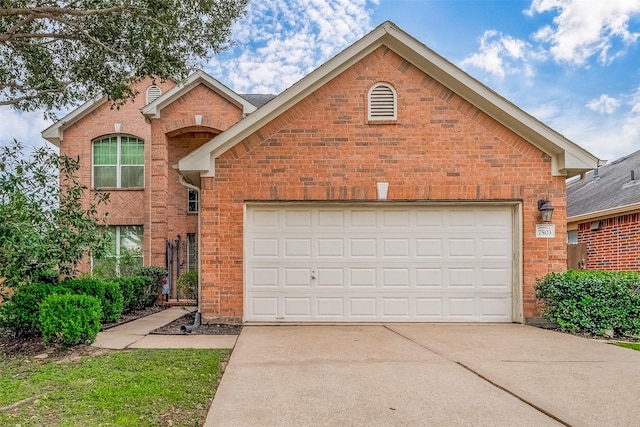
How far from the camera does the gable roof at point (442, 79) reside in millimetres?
8195

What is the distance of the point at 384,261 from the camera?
859 cm

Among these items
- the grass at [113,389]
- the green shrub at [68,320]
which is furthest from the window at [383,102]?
the green shrub at [68,320]

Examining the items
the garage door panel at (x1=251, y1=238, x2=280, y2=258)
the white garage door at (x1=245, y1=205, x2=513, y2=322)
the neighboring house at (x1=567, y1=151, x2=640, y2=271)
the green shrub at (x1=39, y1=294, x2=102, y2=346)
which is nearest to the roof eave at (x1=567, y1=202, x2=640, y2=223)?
the neighboring house at (x1=567, y1=151, x2=640, y2=271)

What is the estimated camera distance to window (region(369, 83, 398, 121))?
8.62 m

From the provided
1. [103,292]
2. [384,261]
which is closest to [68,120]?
[103,292]

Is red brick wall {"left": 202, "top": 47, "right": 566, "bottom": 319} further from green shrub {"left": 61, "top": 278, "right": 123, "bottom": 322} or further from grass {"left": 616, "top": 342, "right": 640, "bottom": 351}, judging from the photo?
green shrub {"left": 61, "top": 278, "right": 123, "bottom": 322}

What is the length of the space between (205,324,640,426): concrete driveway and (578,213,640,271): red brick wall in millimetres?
5920

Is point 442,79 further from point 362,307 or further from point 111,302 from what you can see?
point 111,302

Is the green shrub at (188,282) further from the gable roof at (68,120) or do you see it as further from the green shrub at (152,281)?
the gable roof at (68,120)

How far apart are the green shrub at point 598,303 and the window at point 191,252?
11.4 m

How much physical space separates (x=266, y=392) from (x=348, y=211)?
4820 mm

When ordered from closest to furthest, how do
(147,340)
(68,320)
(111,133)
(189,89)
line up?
1. (68,320)
2. (147,340)
3. (189,89)
4. (111,133)

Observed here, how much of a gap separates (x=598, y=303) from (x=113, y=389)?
303 inches

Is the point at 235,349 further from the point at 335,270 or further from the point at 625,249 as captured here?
the point at 625,249
